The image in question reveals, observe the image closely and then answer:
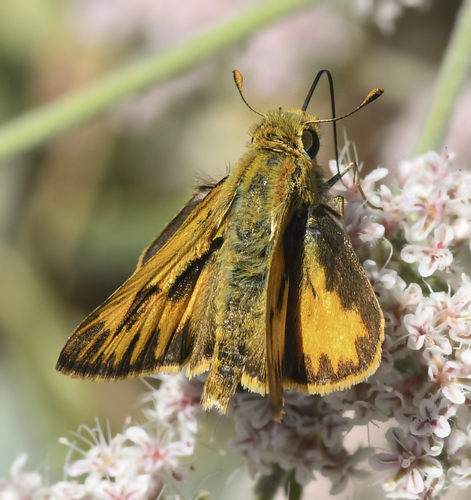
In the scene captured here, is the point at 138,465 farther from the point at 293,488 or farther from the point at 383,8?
the point at 383,8

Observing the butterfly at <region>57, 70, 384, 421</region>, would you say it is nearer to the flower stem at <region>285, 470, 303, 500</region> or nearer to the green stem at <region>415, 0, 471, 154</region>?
the green stem at <region>415, 0, 471, 154</region>


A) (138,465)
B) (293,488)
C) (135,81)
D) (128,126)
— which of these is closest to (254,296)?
(293,488)

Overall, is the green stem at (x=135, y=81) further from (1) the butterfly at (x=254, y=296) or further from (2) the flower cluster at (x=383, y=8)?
(1) the butterfly at (x=254, y=296)

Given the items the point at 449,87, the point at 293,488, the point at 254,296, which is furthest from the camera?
the point at 449,87

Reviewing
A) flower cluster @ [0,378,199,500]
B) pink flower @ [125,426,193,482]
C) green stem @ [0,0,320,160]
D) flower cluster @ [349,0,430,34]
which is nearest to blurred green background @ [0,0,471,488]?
flower cluster @ [349,0,430,34]

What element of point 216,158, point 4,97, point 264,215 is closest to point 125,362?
point 264,215
